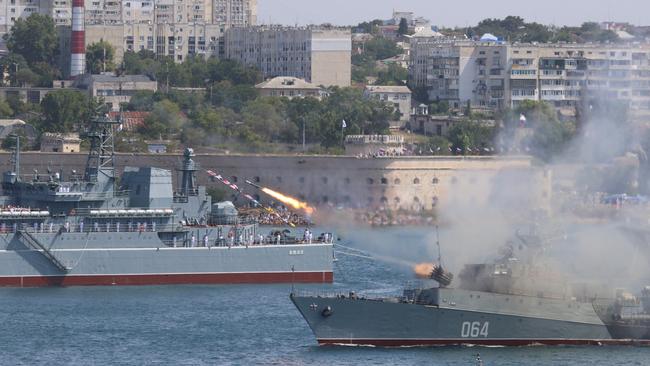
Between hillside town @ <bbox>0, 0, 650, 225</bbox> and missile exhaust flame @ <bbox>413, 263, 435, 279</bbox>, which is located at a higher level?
hillside town @ <bbox>0, 0, 650, 225</bbox>

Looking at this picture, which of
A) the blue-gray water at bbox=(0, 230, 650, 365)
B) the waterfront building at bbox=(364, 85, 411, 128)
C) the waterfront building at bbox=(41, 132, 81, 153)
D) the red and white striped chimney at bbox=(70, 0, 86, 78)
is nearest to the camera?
the blue-gray water at bbox=(0, 230, 650, 365)

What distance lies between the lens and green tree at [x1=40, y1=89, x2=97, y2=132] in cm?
11075

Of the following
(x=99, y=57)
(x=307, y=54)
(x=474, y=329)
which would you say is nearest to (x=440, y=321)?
(x=474, y=329)

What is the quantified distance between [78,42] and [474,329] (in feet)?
263

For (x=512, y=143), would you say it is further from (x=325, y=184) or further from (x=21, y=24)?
(x=21, y=24)

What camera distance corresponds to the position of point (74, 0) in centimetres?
12825

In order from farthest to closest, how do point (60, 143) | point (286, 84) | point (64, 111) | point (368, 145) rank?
point (286, 84), point (64, 111), point (368, 145), point (60, 143)

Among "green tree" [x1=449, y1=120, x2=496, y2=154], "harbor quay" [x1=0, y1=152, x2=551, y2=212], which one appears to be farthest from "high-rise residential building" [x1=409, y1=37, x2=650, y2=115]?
"harbor quay" [x1=0, y1=152, x2=551, y2=212]

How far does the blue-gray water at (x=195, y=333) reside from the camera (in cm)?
5212

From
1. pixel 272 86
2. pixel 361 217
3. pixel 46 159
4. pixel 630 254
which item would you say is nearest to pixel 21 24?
pixel 272 86

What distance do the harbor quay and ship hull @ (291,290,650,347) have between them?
41368 mm

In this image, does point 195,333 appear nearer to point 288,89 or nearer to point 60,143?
point 60,143

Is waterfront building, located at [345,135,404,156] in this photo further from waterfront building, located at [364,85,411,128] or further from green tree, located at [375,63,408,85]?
green tree, located at [375,63,408,85]

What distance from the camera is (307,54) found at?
445 feet
